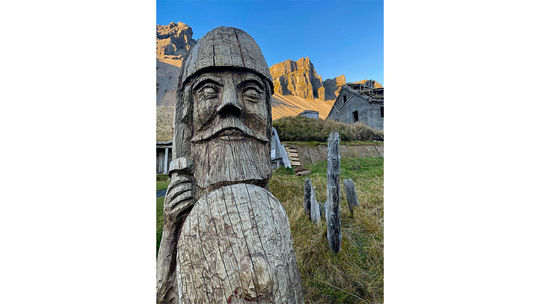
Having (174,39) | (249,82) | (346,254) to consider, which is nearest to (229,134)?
(249,82)

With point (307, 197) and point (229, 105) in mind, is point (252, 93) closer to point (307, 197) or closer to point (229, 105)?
point (229, 105)

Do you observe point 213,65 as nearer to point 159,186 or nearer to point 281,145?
point 159,186

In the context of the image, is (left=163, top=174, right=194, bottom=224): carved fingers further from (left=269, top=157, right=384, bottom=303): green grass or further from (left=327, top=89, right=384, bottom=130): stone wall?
(left=327, top=89, right=384, bottom=130): stone wall

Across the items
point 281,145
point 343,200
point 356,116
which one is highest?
point 356,116

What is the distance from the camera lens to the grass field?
5.22ft

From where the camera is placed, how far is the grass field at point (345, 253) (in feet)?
5.22

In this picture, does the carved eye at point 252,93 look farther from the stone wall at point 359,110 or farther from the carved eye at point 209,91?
the stone wall at point 359,110

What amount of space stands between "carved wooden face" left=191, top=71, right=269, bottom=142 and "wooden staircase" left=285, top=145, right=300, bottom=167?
14.4ft

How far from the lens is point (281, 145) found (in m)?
5.35

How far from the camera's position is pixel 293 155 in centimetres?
545

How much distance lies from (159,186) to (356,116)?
578 cm

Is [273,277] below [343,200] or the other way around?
the other way around

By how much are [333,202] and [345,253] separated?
454 mm

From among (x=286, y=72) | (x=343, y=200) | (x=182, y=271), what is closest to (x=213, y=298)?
(x=182, y=271)
